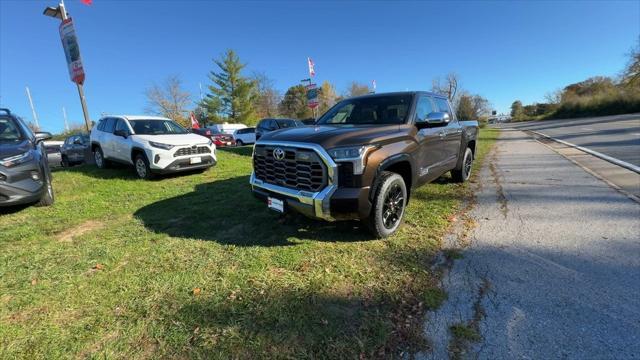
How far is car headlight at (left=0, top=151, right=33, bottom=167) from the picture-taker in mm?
4762

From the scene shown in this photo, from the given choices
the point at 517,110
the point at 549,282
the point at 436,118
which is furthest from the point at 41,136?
the point at 517,110

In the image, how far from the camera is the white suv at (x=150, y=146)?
7.36m

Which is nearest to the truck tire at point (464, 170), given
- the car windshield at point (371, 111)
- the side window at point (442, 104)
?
the side window at point (442, 104)

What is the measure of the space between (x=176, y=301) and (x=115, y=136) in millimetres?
7305

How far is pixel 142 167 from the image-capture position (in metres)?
7.71

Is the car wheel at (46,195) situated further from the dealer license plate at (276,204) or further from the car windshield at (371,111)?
the car windshield at (371,111)

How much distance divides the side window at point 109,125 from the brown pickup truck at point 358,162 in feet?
21.7

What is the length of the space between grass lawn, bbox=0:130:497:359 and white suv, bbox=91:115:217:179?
7.58 ft

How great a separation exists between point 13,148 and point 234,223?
12.6 feet

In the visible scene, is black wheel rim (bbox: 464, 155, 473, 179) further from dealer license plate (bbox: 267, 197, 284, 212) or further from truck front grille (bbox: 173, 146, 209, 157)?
truck front grille (bbox: 173, 146, 209, 157)

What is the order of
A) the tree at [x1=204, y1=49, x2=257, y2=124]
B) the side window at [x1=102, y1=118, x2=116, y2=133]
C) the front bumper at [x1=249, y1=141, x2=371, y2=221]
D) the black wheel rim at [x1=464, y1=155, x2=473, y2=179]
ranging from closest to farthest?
the front bumper at [x1=249, y1=141, x2=371, y2=221]
the black wheel rim at [x1=464, y1=155, x2=473, y2=179]
the side window at [x1=102, y1=118, x2=116, y2=133]
the tree at [x1=204, y1=49, x2=257, y2=124]

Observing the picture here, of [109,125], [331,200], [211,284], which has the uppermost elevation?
[109,125]

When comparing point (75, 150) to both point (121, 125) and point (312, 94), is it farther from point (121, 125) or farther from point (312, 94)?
point (312, 94)

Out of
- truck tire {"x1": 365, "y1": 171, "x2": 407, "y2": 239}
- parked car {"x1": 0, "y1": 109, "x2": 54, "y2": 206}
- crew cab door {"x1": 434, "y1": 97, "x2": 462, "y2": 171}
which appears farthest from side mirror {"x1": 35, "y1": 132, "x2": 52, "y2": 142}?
crew cab door {"x1": 434, "y1": 97, "x2": 462, "y2": 171}
